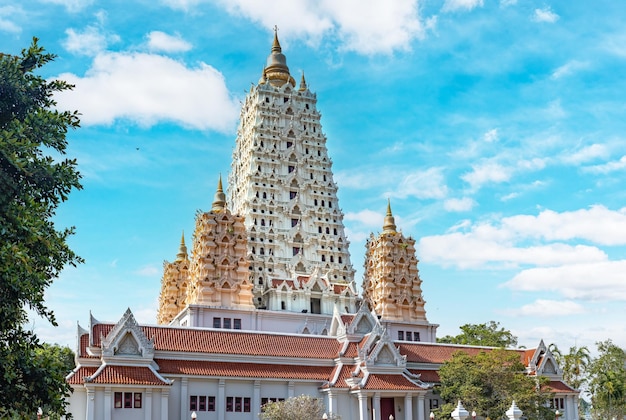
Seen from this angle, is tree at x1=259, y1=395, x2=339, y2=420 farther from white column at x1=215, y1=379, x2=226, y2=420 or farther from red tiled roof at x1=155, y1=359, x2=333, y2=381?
red tiled roof at x1=155, y1=359, x2=333, y2=381

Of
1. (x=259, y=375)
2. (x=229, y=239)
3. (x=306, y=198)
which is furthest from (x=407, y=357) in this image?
(x=306, y=198)

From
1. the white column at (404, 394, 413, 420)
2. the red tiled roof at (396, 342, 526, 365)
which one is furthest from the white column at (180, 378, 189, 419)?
the red tiled roof at (396, 342, 526, 365)

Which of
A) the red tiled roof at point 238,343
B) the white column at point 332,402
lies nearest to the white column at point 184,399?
the red tiled roof at point 238,343

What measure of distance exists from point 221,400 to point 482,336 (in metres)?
45.7

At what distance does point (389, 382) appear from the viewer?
4634cm

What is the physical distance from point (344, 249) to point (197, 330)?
29.0m

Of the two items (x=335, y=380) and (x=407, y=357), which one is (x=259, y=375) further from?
(x=407, y=357)

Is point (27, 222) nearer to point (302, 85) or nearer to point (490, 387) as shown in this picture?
point (490, 387)

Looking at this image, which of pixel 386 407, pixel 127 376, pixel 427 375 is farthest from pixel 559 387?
pixel 127 376

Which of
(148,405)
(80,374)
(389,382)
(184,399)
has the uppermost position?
(80,374)

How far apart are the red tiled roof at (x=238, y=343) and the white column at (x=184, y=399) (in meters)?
2.05

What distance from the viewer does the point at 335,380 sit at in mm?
46438

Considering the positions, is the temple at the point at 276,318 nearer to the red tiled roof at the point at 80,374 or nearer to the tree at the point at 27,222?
the red tiled roof at the point at 80,374

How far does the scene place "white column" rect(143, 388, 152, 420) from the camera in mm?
40219
